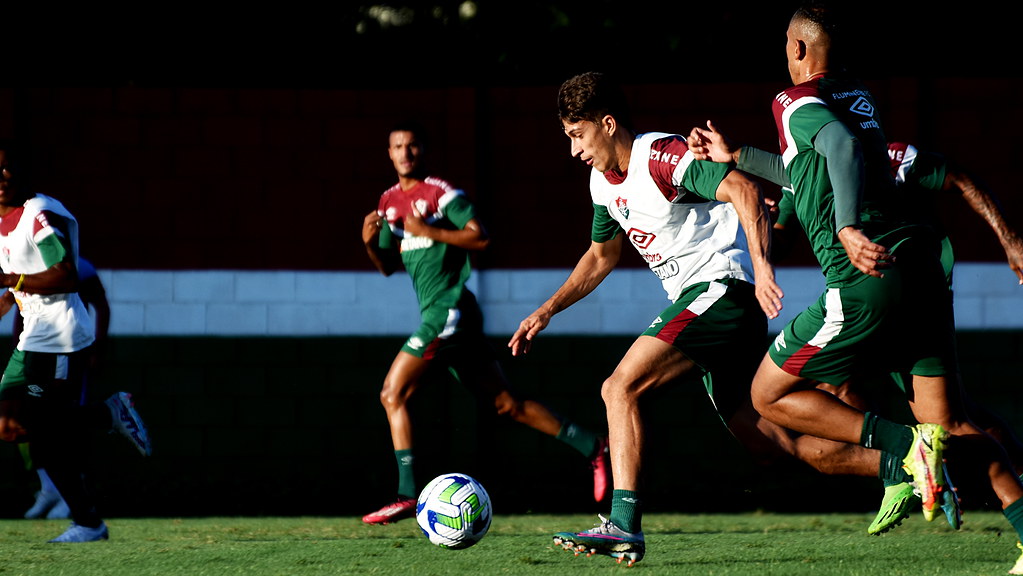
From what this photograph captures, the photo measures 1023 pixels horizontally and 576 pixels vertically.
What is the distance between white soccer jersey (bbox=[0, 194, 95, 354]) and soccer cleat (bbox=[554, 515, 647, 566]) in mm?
3124

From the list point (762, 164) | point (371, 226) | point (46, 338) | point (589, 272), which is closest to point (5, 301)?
point (46, 338)

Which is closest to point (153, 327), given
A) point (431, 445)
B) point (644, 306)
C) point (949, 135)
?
point (431, 445)

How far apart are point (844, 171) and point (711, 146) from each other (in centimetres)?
67

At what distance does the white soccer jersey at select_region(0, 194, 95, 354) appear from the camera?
654cm

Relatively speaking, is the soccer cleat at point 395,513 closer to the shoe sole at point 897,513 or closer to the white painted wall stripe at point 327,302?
the white painted wall stripe at point 327,302

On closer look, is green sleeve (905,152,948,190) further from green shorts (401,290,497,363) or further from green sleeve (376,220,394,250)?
green sleeve (376,220,394,250)

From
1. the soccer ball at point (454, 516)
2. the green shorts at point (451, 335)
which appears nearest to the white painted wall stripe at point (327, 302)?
the green shorts at point (451, 335)

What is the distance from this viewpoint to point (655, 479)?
8.82 metres

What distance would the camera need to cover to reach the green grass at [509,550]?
5.06 meters

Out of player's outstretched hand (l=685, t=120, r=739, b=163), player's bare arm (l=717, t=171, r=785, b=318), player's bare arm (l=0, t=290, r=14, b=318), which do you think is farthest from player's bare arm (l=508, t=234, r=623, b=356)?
player's bare arm (l=0, t=290, r=14, b=318)

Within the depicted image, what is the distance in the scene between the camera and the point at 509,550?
227 inches

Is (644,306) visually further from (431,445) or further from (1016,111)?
(1016,111)

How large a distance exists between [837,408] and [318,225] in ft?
16.4

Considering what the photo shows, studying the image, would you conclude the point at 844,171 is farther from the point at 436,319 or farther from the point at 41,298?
the point at 41,298
